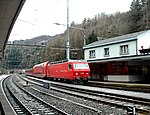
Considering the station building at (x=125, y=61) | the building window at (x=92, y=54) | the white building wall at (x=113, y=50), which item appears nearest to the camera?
the station building at (x=125, y=61)

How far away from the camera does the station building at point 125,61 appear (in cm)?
2964

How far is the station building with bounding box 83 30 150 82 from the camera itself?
29.6 metres

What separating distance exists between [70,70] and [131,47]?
27.7 ft

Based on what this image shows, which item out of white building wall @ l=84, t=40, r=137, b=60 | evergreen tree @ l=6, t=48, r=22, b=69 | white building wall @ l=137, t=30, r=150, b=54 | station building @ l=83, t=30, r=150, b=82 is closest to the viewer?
station building @ l=83, t=30, r=150, b=82

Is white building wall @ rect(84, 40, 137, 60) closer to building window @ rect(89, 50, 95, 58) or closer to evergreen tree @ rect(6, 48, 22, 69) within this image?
building window @ rect(89, 50, 95, 58)

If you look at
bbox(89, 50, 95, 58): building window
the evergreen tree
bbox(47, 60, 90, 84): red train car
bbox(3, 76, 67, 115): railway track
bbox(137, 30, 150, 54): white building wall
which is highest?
the evergreen tree

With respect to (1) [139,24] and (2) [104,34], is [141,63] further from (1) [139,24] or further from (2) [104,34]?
(2) [104,34]

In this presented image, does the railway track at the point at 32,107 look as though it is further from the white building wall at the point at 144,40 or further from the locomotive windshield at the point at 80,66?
the white building wall at the point at 144,40

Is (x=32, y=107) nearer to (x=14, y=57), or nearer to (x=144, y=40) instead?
(x=144, y=40)

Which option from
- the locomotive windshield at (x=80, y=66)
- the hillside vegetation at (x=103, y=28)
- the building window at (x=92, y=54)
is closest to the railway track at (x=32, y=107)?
the locomotive windshield at (x=80, y=66)

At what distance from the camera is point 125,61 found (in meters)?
29.9

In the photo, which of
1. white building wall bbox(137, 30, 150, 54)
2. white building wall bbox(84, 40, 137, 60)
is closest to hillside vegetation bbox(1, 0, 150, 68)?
white building wall bbox(84, 40, 137, 60)

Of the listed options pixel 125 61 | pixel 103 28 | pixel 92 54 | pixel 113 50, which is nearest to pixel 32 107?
pixel 125 61

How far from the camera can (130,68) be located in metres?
30.0
